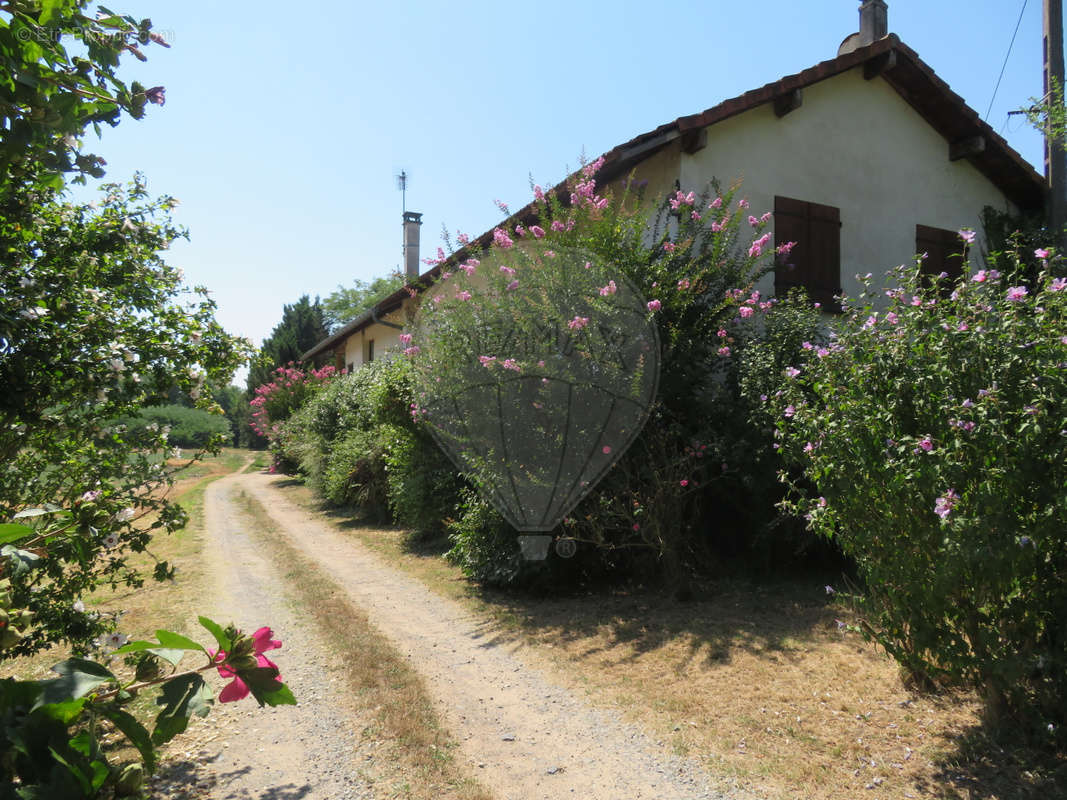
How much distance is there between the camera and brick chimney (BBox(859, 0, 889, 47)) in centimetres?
1051

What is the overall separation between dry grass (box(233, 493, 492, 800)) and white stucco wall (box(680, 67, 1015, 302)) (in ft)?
20.5

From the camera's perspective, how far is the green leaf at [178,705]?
4.38 feet

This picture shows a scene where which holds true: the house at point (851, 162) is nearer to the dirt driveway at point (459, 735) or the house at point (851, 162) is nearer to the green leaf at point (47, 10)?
the dirt driveway at point (459, 735)

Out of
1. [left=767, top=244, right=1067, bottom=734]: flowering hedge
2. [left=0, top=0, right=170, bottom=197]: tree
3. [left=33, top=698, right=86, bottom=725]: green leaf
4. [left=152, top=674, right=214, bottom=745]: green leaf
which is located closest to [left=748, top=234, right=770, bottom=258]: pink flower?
[left=767, top=244, right=1067, bottom=734]: flowering hedge

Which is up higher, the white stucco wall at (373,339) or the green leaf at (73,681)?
the white stucco wall at (373,339)

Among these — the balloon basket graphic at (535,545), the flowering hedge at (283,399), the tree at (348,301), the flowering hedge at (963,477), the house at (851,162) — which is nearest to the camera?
the flowering hedge at (963,477)

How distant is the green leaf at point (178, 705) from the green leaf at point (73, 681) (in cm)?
13

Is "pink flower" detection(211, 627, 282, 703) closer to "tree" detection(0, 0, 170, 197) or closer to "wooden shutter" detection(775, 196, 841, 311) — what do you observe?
"tree" detection(0, 0, 170, 197)

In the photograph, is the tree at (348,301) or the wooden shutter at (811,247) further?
the tree at (348,301)

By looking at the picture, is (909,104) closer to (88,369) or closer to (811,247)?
(811,247)

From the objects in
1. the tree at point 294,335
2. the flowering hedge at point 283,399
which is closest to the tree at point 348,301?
the tree at point 294,335

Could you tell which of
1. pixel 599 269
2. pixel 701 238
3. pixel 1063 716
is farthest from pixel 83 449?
pixel 701 238

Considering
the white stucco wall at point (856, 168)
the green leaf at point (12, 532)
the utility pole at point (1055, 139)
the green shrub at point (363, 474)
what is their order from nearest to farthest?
the green leaf at point (12, 532) → the white stucco wall at point (856, 168) → the utility pole at point (1055, 139) → the green shrub at point (363, 474)

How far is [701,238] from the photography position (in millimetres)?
7285
